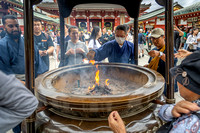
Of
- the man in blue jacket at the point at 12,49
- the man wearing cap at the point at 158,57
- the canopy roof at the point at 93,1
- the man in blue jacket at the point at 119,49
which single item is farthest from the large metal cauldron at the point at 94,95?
the canopy roof at the point at 93,1

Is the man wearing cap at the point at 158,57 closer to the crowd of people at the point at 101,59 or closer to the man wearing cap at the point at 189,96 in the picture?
the crowd of people at the point at 101,59

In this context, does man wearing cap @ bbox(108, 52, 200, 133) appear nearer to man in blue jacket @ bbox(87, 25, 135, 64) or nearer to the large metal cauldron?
the large metal cauldron

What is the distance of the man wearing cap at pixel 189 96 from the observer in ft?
2.36

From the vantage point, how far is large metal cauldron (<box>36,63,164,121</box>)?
4.12 ft

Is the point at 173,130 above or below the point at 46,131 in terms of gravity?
above

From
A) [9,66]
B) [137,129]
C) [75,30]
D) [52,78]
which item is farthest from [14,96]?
[75,30]

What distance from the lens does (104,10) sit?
18.1 m

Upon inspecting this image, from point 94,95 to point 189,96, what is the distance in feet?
2.96

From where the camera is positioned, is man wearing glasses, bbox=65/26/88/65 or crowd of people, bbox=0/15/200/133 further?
man wearing glasses, bbox=65/26/88/65

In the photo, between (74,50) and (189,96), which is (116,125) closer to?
(189,96)

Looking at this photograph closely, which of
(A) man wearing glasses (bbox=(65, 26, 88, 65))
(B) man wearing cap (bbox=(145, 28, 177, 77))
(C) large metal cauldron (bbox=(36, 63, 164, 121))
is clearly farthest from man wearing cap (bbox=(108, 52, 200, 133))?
(A) man wearing glasses (bbox=(65, 26, 88, 65))

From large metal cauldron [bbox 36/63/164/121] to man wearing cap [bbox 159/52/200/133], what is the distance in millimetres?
529

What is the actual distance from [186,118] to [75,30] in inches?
127

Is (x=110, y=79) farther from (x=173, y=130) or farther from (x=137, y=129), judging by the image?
(x=173, y=130)
